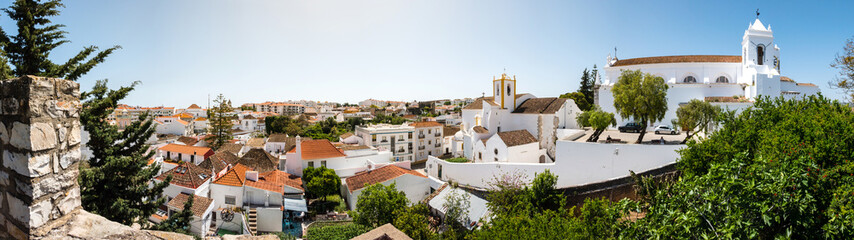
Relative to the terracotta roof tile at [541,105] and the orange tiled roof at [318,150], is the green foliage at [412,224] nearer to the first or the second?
the orange tiled roof at [318,150]

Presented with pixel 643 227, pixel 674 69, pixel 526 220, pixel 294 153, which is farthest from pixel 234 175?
pixel 674 69

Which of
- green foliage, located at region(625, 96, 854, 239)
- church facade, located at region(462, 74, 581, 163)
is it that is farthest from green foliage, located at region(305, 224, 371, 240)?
green foliage, located at region(625, 96, 854, 239)

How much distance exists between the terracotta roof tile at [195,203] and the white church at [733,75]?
70.2 feet

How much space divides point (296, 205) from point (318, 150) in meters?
5.78

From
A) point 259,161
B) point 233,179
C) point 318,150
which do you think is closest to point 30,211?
point 233,179

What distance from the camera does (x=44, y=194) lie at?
2.62m

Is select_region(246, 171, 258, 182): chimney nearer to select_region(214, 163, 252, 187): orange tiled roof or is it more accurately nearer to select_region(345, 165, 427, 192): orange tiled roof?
select_region(214, 163, 252, 187): orange tiled roof

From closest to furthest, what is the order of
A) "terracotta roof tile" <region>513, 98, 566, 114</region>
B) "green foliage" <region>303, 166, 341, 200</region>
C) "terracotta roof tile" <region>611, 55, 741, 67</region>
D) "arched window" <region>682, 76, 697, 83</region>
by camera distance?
"green foliage" <region>303, 166, 341, 200</region> < "terracotta roof tile" <region>513, 98, 566, 114</region> < "terracotta roof tile" <region>611, 55, 741, 67</region> < "arched window" <region>682, 76, 697, 83</region>

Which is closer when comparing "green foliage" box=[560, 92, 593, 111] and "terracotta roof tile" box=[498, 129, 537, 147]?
"terracotta roof tile" box=[498, 129, 537, 147]

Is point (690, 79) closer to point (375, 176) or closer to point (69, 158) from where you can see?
point (375, 176)

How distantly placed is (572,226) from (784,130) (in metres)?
4.10

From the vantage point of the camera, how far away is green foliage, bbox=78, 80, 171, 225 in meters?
7.49

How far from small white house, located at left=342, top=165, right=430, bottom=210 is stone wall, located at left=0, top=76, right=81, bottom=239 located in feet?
51.5

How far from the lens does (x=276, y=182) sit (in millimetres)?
18156
